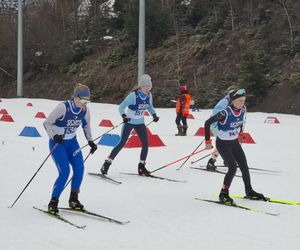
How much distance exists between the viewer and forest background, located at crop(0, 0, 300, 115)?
76.8 ft

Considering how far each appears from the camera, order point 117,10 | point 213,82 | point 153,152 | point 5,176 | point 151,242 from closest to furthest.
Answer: point 151,242, point 5,176, point 153,152, point 213,82, point 117,10

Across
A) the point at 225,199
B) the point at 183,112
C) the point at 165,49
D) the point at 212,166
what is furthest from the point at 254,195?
the point at 165,49

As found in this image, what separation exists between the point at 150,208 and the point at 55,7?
39834 millimetres

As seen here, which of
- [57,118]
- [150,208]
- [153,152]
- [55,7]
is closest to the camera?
[57,118]

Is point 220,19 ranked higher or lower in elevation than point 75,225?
higher

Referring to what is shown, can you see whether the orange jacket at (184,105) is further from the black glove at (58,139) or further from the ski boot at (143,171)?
the black glove at (58,139)

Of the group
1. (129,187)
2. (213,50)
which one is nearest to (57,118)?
(129,187)

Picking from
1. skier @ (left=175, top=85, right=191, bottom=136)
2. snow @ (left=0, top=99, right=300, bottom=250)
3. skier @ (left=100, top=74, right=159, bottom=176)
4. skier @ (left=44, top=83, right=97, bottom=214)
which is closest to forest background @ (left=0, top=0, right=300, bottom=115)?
skier @ (left=175, top=85, right=191, bottom=136)

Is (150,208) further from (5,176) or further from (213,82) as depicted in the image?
(213,82)

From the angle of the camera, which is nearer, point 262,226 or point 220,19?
point 262,226

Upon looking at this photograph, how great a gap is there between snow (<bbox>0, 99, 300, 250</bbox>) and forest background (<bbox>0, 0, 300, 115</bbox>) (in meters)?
12.8

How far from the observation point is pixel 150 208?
6.14 metres

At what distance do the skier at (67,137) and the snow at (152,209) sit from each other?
12.0 inches

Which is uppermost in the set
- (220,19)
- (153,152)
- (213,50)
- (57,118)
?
(220,19)
